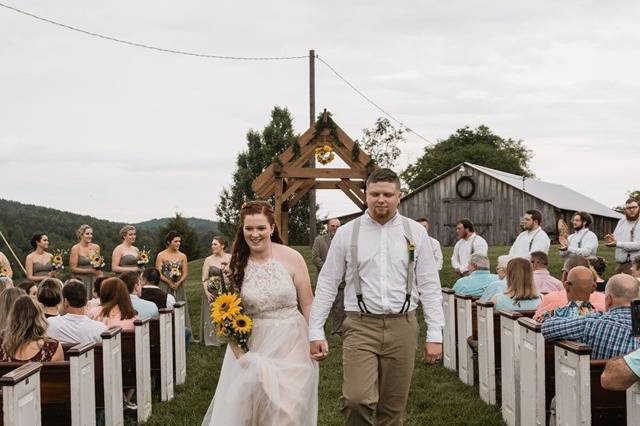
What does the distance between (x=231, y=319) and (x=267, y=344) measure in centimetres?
37

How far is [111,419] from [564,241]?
8.19 meters

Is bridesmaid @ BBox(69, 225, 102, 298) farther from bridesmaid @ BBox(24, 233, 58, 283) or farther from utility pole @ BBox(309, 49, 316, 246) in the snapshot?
utility pole @ BBox(309, 49, 316, 246)

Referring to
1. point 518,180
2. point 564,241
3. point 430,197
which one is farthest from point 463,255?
point 518,180

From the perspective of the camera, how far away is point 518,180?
6588 centimetres

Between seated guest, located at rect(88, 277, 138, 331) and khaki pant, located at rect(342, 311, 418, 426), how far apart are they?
14.2 ft

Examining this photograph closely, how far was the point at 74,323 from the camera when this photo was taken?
887 centimetres

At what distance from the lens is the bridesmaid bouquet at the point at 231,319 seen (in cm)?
651

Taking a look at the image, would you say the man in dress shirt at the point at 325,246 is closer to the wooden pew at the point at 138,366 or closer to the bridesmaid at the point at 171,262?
the bridesmaid at the point at 171,262

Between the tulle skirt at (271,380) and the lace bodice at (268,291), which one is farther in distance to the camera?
the lace bodice at (268,291)

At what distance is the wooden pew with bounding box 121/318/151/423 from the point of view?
9.69 m

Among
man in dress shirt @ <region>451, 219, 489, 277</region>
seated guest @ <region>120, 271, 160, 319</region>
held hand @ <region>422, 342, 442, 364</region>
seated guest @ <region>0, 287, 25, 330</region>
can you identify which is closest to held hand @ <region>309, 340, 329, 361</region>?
held hand @ <region>422, 342, 442, 364</region>

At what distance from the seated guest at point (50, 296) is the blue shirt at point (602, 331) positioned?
5087 millimetres

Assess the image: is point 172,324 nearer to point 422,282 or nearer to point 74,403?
point 74,403

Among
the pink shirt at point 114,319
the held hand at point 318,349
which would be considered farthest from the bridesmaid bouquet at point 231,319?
the pink shirt at point 114,319
